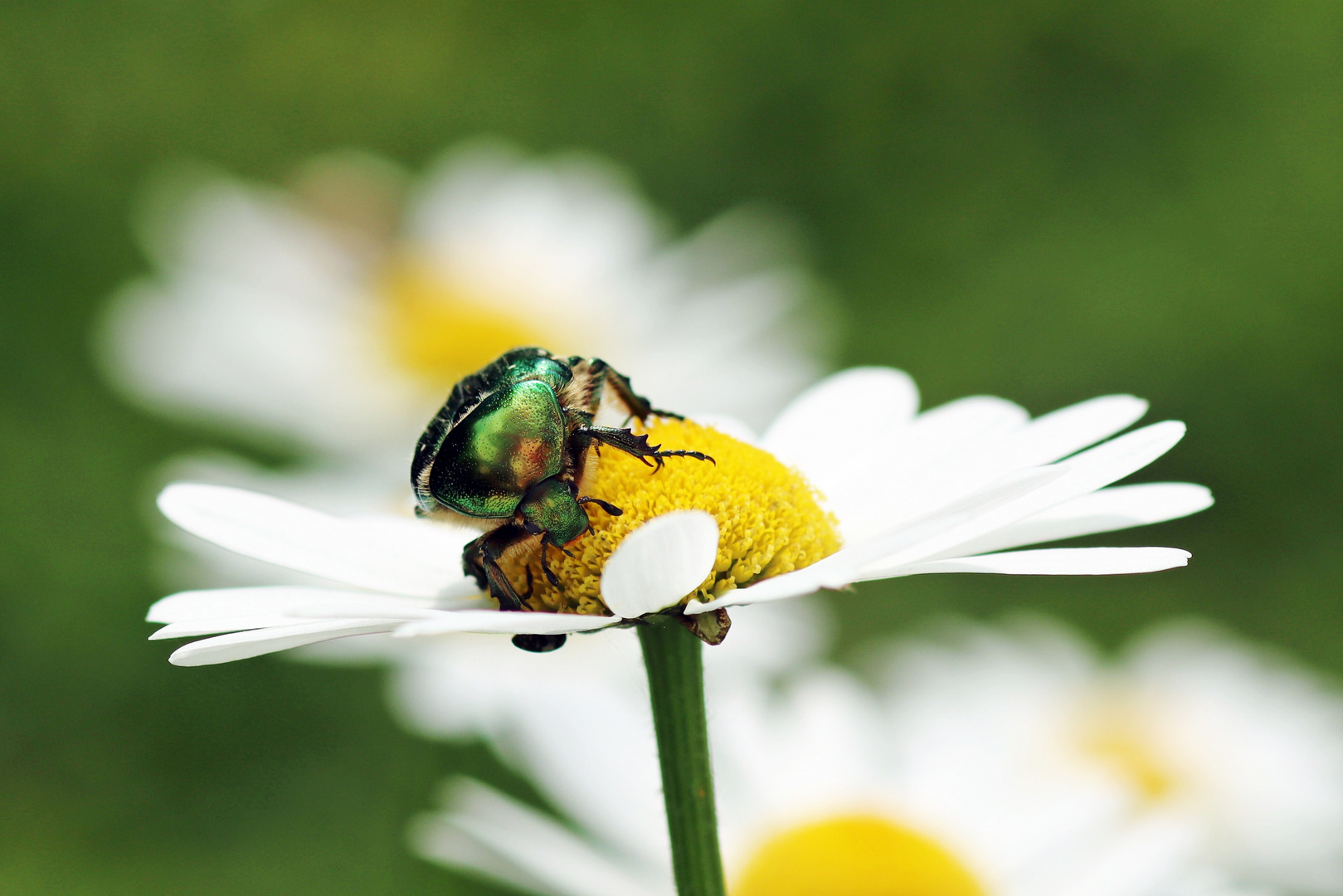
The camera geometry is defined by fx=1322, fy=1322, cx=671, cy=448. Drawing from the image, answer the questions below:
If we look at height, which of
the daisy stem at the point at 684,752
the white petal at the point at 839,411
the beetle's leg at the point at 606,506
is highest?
the white petal at the point at 839,411

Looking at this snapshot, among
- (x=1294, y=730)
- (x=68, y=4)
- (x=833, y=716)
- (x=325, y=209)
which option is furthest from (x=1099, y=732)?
(x=68, y=4)

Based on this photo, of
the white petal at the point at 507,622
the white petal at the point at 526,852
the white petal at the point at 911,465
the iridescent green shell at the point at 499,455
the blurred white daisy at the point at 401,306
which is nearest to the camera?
the white petal at the point at 507,622

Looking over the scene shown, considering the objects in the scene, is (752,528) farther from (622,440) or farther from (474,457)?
(474,457)

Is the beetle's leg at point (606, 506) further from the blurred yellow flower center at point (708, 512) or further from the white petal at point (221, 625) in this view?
the white petal at point (221, 625)

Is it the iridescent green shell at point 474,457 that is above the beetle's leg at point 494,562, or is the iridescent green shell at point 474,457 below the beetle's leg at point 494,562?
above

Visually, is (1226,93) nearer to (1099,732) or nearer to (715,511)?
(1099,732)

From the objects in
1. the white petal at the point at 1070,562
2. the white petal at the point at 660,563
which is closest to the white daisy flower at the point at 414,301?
the white petal at the point at 660,563

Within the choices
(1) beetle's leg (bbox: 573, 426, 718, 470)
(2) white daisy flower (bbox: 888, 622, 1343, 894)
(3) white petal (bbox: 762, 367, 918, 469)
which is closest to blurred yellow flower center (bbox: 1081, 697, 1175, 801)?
(2) white daisy flower (bbox: 888, 622, 1343, 894)

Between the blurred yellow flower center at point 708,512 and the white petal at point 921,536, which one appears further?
the blurred yellow flower center at point 708,512
